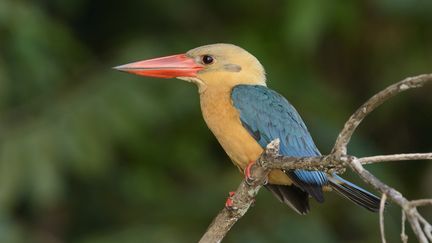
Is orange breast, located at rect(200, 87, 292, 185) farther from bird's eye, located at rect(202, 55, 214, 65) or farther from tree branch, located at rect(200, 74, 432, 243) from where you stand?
tree branch, located at rect(200, 74, 432, 243)

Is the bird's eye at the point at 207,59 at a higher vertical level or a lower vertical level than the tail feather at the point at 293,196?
higher

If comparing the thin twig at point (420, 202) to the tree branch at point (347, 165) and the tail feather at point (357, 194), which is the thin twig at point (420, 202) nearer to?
the tree branch at point (347, 165)

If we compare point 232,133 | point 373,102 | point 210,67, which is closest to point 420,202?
point 373,102

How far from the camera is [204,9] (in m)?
6.79

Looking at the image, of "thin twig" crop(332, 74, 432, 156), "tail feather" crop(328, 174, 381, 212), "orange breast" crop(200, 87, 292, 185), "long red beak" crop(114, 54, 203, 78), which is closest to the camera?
"thin twig" crop(332, 74, 432, 156)

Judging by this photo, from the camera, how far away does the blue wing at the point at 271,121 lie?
12.4ft

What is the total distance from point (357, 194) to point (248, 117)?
585 mm

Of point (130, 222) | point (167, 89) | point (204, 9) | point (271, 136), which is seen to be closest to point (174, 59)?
point (271, 136)

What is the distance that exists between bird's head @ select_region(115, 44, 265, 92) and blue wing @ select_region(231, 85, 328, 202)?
7.5 inches

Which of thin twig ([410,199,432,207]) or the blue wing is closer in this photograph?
thin twig ([410,199,432,207])

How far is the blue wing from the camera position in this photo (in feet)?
12.4

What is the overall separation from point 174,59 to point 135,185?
7.26ft

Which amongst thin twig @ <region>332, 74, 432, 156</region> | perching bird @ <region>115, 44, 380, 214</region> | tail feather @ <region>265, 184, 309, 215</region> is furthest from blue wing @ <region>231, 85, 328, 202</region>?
thin twig @ <region>332, 74, 432, 156</region>

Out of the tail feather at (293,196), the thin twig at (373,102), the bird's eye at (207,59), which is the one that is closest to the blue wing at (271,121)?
the tail feather at (293,196)
